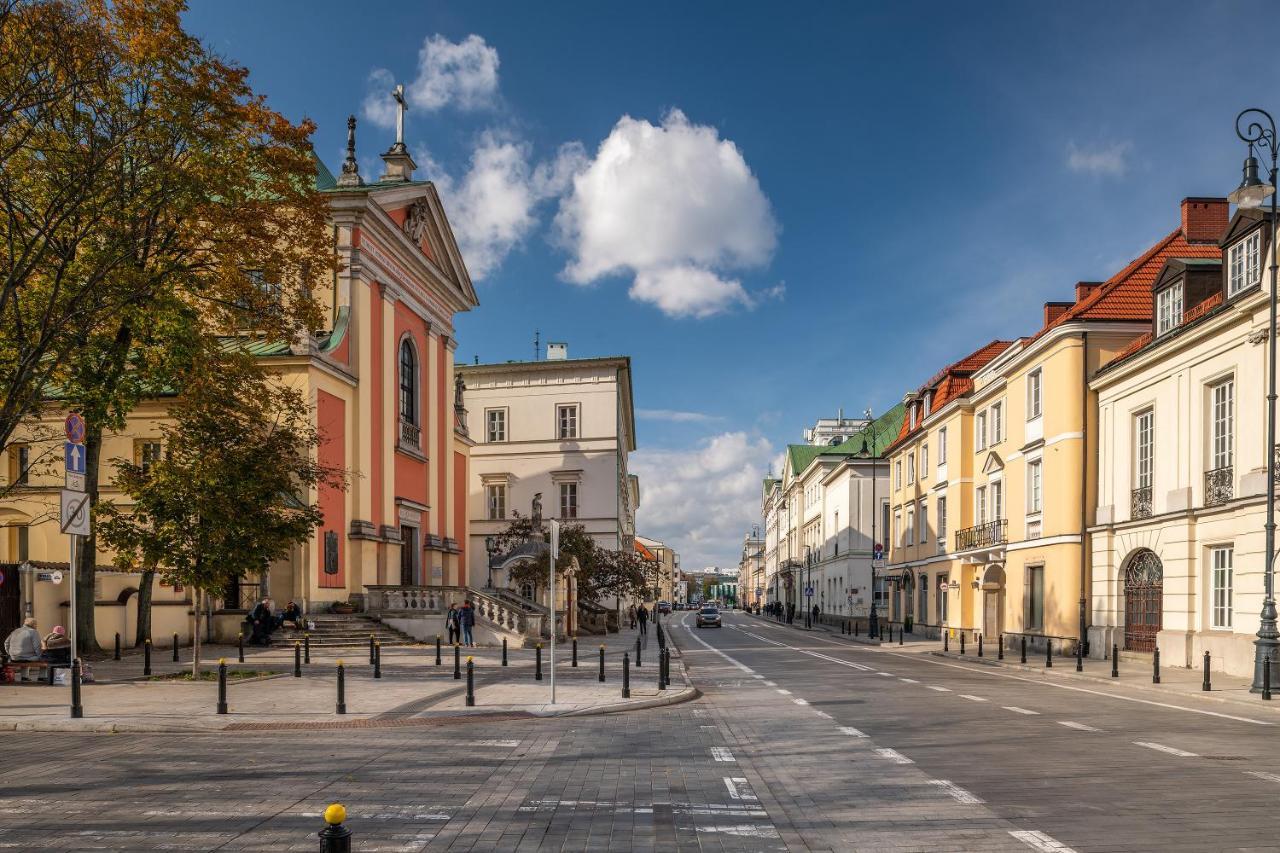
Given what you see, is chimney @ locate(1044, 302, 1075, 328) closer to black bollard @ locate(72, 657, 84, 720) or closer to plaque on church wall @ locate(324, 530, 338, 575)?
plaque on church wall @ locate(324, 530, 338, 575)

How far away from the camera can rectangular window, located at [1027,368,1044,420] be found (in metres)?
35.6

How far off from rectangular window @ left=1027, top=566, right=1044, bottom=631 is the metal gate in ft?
18.3

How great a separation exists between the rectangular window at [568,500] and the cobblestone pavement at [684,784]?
4805 cm

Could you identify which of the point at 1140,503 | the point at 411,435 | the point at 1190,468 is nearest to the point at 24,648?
the point at 411,435

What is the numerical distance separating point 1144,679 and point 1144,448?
29.2 feet

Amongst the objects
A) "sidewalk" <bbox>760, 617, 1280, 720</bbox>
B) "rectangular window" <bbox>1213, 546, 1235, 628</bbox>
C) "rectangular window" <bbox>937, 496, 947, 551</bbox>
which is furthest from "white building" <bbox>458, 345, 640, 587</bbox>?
"rectangular window" <bbox>1213, 546, 1235, 628</bbox>

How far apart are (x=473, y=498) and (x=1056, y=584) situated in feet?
131

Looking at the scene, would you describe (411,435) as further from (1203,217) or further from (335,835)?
(335,835)

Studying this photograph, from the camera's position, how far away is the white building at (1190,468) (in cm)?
2361

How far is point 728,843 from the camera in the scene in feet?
24.9

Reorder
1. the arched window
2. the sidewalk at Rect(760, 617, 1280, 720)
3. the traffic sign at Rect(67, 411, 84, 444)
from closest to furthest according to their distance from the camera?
the traffic sign at Rect(67, 411, 84, 444) → the sidewalk at Rect(760, 617, 1280, 720) → the arched window

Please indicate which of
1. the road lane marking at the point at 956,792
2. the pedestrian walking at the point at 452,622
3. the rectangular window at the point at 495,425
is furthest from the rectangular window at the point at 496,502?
the road lane marking at the point at 956,792

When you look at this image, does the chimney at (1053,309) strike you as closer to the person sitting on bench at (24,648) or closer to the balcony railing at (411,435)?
the balcony railing at (411,435)

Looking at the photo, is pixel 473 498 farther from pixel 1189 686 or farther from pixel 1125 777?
pixel 1125 777
